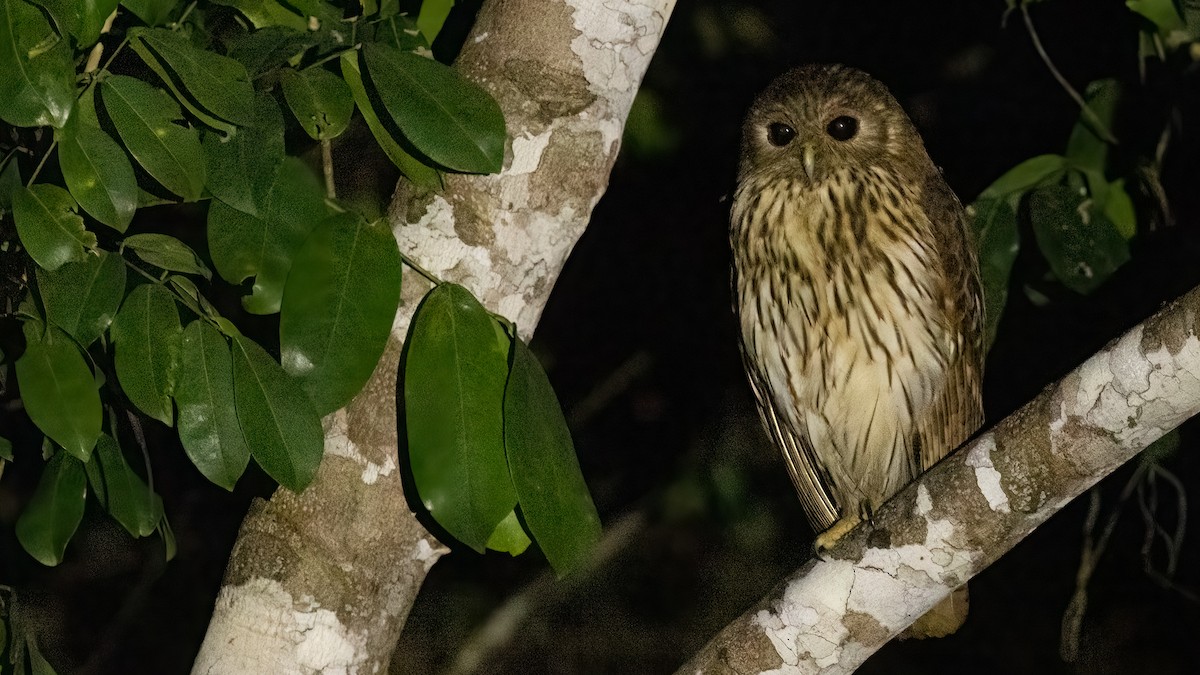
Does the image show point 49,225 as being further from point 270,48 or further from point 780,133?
point 780,133

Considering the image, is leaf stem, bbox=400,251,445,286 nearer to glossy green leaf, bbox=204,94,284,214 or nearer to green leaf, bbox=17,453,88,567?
glossy green leaf, bbox=204,94,284,214

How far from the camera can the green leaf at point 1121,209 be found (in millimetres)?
2381

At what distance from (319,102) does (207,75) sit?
12 centimetres

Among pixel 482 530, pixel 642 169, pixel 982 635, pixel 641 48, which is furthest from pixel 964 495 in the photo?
pixel 982 635

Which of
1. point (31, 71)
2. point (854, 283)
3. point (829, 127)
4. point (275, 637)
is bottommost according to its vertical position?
point (275, 637)

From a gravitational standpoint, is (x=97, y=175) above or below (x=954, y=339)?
above

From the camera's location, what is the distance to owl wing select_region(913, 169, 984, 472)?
7.38ft

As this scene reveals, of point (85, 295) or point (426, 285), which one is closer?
point (85, 295)

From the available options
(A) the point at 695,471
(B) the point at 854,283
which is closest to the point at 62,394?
(B) the point at 854,283

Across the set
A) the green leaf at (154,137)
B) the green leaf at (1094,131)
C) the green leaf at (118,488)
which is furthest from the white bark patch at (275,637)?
the green leaf at (1094,131)

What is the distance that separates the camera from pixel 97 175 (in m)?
1.22

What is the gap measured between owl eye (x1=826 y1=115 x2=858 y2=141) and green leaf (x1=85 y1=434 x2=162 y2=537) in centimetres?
138

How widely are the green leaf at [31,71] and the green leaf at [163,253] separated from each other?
0.58 ft

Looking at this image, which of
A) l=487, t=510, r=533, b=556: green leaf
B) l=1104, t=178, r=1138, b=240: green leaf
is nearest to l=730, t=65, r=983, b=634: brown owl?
l=1104, t=178, r=1138, b=240: green leaf
